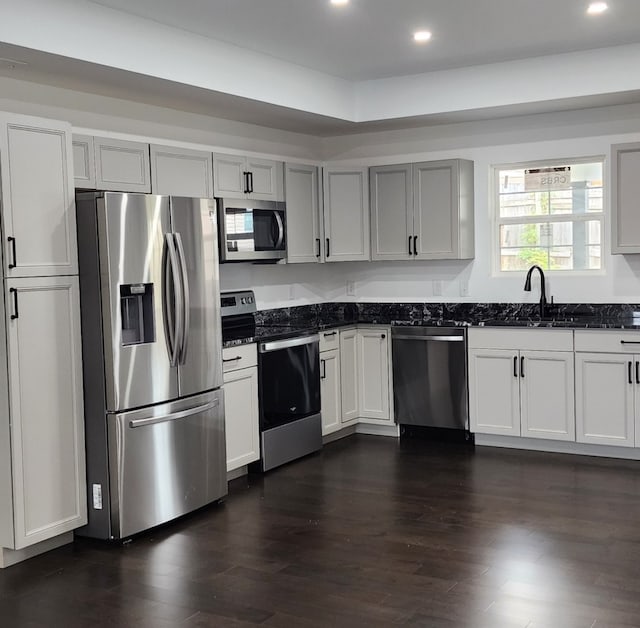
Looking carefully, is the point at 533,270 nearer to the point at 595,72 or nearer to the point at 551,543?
the point at 595,72

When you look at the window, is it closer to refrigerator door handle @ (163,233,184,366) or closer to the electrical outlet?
refrigerator door handle @ (163,233,184,366)

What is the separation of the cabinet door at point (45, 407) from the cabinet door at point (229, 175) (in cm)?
165

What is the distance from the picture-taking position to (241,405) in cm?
518

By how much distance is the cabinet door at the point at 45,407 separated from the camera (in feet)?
12.6

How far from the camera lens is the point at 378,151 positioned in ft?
22.3

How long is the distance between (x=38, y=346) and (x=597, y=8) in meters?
3.40

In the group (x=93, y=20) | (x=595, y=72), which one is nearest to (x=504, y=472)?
(x=595, y=72)

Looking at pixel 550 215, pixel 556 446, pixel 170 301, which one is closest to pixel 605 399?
pixel 556 446

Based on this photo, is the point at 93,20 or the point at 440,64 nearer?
the point at 93,20

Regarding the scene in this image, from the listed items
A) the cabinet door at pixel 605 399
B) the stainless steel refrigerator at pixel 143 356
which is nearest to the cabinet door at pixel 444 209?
the cabinet door at pixel 605 399

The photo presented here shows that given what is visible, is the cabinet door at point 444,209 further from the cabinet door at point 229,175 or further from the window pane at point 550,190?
the cabinet door at point 229,175

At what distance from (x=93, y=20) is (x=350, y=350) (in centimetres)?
322

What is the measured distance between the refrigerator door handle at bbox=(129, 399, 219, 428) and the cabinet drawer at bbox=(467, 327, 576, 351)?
7.00ft

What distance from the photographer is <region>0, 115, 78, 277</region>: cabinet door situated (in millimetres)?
3766
